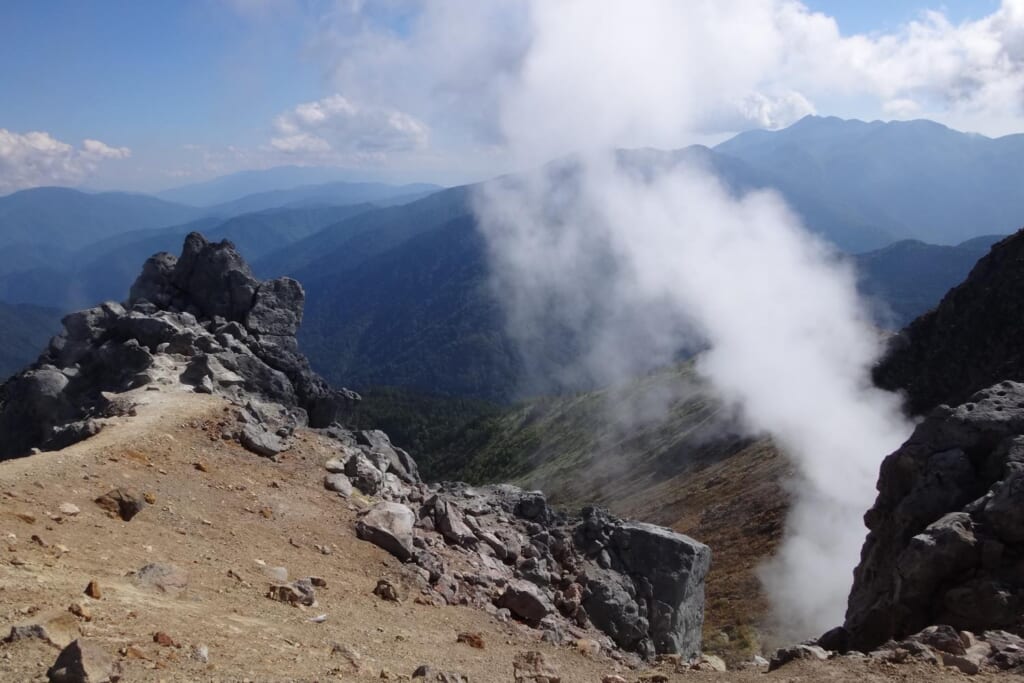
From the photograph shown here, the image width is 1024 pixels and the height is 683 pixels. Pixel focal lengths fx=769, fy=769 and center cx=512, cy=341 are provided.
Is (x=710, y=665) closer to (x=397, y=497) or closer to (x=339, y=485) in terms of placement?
(x=397, y=497)

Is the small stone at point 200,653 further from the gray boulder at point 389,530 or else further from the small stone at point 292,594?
the gray boulder at point 389,530

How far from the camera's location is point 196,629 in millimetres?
13711

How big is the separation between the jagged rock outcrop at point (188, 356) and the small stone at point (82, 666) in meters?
15.0

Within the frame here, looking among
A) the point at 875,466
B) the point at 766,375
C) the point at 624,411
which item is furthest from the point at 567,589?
the point at 624,411

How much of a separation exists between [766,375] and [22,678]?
108657 millimetres

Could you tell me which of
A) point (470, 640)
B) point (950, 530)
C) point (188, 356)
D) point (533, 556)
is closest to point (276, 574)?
point (470, 640)

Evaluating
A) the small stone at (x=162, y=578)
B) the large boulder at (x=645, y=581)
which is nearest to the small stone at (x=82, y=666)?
the small stone at (x=162, y=578)

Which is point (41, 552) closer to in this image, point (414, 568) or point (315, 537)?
point (315, 537)

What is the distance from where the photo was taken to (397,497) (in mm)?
26281

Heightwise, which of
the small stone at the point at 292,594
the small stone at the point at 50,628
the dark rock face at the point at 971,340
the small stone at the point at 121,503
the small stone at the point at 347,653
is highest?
the dark rock face at the point at 971,340

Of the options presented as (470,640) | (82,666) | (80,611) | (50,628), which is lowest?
(470,640)

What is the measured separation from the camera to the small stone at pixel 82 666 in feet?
34.4

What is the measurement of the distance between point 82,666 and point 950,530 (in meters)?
20.0

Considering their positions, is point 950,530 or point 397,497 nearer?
point 950,530
